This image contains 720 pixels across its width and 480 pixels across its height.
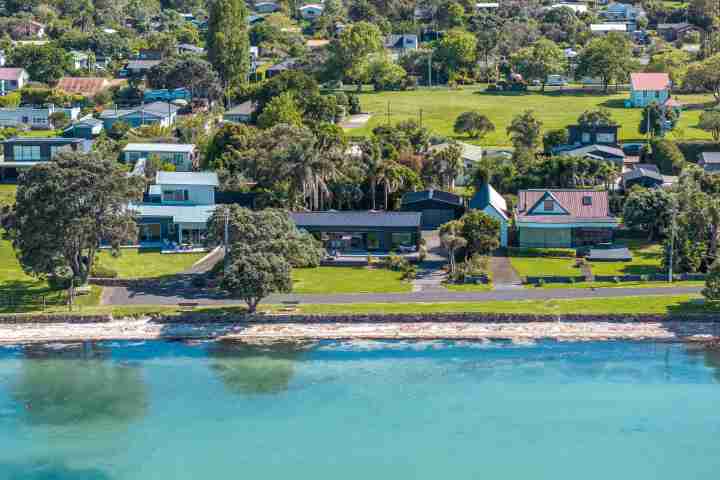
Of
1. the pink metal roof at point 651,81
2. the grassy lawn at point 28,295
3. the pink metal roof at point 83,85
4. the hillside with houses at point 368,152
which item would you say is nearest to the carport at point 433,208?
the hillside with houses at point 368,152

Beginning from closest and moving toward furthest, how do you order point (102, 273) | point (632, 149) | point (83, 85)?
point (102, 273) < point (632, 149) < point (83, 85)

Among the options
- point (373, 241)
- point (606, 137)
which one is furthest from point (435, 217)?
point (606, 137)

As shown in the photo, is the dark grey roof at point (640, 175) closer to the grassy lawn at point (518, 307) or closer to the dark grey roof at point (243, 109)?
the grassy lawn at point (518, 307)

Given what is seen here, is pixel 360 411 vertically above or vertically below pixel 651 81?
below

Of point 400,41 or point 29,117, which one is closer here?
point 29,117

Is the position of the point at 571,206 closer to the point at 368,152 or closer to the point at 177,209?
the point at 368,152

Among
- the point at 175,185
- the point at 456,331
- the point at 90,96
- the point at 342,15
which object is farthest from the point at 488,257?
the point at 342,15
